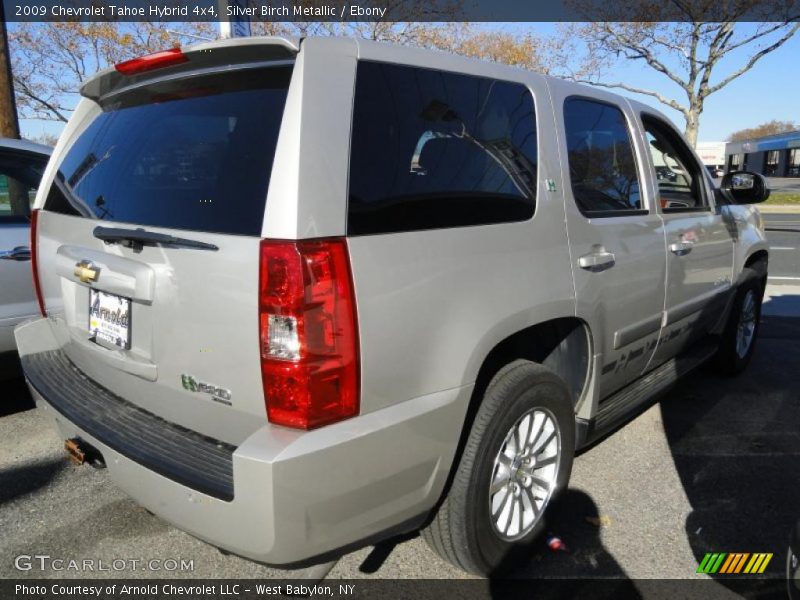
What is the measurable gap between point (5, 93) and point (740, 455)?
8734mm

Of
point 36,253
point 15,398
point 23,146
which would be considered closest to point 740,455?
point 36,253

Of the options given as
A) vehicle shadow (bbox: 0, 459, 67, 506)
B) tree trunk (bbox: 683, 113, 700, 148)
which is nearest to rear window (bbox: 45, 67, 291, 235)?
vehicle shadow (bbox: 0, 459, 67, 506)

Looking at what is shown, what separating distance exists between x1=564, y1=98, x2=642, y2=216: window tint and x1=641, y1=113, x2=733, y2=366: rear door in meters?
0.25

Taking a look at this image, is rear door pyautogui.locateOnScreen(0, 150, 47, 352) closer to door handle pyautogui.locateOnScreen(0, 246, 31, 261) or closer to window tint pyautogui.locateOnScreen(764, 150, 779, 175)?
door handle pyautogui.locateOnScreen(0, 246, 31, 261)

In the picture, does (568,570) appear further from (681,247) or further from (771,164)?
(771,164)

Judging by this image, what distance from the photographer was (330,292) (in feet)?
5.58

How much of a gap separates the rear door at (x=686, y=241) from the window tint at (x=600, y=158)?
25cm

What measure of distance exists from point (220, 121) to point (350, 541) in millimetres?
1413

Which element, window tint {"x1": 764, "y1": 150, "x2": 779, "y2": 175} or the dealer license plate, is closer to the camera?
the dealer license plate

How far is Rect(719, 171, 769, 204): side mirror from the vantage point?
4.18 metres

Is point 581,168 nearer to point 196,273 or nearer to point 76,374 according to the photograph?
point 196,273

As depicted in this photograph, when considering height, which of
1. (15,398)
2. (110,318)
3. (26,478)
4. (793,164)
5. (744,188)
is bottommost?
(26,478)

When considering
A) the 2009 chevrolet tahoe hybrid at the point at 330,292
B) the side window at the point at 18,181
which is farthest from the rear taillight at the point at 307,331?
the side window at the point at 18,181

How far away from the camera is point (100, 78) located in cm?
254
